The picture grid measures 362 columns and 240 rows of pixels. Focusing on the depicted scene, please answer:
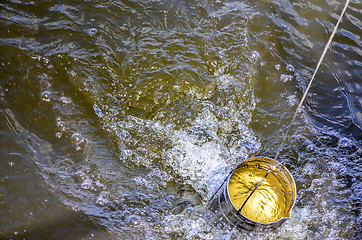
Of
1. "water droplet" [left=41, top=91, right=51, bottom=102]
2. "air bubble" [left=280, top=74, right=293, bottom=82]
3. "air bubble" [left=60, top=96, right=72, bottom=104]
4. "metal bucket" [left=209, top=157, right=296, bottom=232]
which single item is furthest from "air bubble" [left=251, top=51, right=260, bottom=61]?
"water droplet" [left=41, top=91, right=51, bottom=102]

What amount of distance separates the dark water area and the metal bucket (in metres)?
0.11

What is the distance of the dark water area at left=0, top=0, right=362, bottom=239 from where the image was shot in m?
1.79

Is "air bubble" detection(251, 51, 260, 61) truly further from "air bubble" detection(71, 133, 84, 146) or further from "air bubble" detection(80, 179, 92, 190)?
"air bubble" detection(80, 179, 92, 190)

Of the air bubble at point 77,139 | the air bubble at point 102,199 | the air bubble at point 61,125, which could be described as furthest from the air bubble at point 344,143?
the air bubble at point 61,125

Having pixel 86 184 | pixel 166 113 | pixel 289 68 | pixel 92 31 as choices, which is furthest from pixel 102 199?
pixel 289 68

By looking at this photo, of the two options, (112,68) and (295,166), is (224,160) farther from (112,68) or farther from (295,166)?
(112,68)

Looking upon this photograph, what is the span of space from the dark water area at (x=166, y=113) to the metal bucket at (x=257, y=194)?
0.11 m

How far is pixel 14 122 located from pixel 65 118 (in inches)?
12.1

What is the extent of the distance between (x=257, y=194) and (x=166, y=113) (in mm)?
927

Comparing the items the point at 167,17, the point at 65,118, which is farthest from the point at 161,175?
the point at 167,17

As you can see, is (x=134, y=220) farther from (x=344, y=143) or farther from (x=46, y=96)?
(x=344, y=143)

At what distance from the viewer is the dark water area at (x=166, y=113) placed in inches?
70.6

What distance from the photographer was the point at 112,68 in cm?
249

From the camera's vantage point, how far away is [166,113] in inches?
91.7
